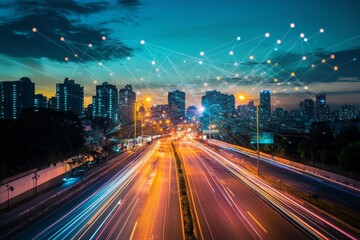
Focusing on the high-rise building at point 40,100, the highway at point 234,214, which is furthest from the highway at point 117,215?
the high-rise building at point 40,100

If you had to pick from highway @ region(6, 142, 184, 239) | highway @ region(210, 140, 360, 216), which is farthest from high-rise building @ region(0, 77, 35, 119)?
highway @ region(210, 140, 360, 216)

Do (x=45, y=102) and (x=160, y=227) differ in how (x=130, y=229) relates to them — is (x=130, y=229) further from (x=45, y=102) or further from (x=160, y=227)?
(x=45, y=102)

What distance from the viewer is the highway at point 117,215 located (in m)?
18.8

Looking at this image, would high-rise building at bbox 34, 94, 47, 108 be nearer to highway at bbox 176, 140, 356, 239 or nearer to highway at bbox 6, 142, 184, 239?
highway at bbox 6, 142, 184, 239

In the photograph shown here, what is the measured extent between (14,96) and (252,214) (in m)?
110

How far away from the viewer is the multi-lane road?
1874 centimetres

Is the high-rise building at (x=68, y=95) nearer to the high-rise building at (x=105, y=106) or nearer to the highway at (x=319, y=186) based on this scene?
the high-rise building at (x=105, y=106)

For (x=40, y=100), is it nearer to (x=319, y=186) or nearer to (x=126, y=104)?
(x=126, y=104)

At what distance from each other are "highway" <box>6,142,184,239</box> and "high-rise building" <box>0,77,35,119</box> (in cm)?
8838


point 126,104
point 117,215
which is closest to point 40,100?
point 126,104

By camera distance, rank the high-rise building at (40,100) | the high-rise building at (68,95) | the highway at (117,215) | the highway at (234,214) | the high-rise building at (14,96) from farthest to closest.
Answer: the high-rise building at (40,100)
the high-rise building at (68,95)
the high-rise building at (14,96)
the highway at (117,215)
the highway at (234,214)

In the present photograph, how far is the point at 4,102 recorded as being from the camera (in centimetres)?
11150

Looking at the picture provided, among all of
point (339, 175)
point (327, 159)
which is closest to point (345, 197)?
point (339, 175)

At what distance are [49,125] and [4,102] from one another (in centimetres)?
7986
